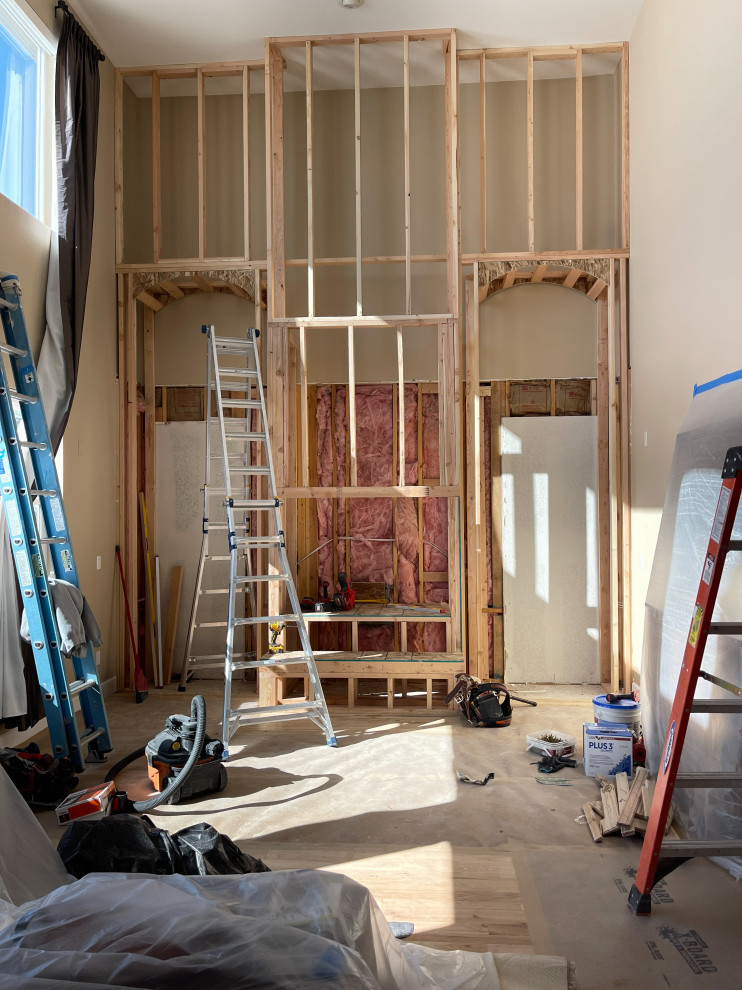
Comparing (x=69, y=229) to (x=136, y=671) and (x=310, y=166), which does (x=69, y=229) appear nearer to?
(x=310, y=166)

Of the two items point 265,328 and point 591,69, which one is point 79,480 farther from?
point 591,69

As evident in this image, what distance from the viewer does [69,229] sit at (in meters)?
5.13

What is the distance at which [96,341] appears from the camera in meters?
5.75

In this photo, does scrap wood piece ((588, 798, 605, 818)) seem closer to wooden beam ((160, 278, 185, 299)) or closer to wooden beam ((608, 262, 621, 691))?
wooden beam ((608, 262, 621, 691))

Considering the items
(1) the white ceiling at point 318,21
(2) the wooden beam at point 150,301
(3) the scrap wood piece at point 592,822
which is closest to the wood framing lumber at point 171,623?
(2) the wooden beam at point 150,301

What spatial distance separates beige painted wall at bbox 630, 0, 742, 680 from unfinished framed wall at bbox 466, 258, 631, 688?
0.20m

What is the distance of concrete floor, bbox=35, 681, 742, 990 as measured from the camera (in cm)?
256

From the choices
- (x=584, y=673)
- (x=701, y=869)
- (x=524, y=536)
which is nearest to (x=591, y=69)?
(x=524, y=536)

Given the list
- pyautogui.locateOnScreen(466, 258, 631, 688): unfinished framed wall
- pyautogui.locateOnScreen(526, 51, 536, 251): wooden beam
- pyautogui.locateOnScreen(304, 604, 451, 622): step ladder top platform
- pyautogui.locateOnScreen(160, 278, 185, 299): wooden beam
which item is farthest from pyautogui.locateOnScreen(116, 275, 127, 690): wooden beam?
pyautogui.locateOnScreen(526, 51, 536, 251): wooden beam

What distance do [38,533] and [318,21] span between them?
160 inches

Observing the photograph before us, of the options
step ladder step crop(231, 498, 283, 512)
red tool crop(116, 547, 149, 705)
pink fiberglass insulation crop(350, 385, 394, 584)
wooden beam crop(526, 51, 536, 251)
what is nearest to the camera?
step ladder step crop(231, 498, 283, 512)

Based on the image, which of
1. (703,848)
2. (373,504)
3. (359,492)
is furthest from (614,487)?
(703,848)

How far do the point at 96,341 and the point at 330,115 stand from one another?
275 cm

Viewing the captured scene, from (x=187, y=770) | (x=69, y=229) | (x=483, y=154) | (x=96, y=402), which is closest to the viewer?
(x=187, y=770)
